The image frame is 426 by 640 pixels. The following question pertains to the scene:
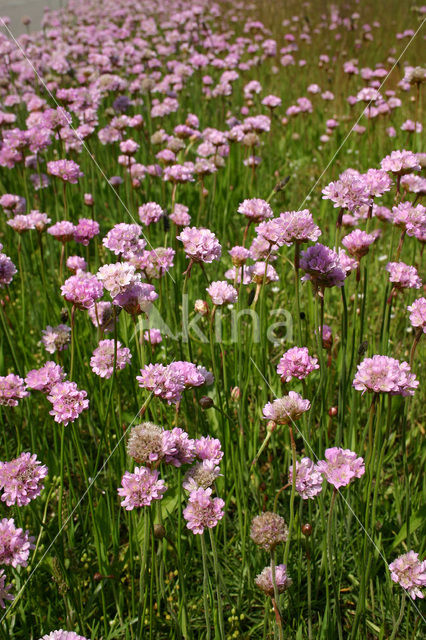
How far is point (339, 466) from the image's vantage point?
4.66 feet

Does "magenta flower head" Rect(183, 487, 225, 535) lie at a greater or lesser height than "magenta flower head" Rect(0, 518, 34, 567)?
greater

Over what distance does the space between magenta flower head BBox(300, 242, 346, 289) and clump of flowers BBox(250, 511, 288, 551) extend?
63cm

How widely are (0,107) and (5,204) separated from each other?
228 cm

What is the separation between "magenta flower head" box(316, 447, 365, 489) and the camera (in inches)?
54.9

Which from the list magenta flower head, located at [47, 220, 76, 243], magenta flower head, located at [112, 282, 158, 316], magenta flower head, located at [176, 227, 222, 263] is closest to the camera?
magenta flower head, located at [112, 282, 158, 316]

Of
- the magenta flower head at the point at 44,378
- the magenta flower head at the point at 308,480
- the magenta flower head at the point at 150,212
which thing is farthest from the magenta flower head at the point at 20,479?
the magenta flower head at the point at 150,212

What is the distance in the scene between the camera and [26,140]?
3105 millimetres

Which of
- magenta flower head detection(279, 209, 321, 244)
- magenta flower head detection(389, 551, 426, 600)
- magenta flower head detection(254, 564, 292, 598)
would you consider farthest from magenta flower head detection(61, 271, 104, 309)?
magenta flower head detection(389, 551, 426, 600)

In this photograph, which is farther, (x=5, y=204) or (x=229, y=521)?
(x=5, y=204)

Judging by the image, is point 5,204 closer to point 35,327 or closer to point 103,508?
point 35,327

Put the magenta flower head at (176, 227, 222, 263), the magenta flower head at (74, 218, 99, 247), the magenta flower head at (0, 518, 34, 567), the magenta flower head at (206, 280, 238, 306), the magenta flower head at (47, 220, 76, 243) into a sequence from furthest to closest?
the magenta flower head at (74, 218, 99, 247) → the magenta flower head at (47, 220, 76, 243) → the magenta flower head at (206, 280, 238, 306) → the magenta flower head at (176, 227, 222, 263) → the magenta flower head at (0, 518, 34, 567)

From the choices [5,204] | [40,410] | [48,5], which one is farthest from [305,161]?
[48,5]

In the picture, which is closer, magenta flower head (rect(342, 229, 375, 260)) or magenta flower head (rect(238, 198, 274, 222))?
magenta flower head (rect(342, 229, 375, 260))

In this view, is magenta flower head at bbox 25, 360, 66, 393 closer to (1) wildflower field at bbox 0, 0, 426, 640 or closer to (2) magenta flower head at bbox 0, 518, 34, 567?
(1) wildflower field at bbox 0, 0, 426, 640
